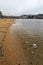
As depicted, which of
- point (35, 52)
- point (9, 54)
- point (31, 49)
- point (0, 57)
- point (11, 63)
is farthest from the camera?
point (31, 49)

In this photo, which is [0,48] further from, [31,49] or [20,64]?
[20,64]

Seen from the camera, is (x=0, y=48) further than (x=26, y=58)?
Yes

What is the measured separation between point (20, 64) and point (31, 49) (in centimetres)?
515

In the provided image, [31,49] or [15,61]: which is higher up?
[15,61]

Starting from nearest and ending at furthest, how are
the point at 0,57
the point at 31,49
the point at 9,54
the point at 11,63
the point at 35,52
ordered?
the point at 11,63, the point at 0,57, the point at 9,54, the point at 35,52, the point at 31,49

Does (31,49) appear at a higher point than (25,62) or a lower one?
lower

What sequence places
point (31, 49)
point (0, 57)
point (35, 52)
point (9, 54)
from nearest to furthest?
point (0, 57), point (9, 54), point (35, 52), point (31, 49)

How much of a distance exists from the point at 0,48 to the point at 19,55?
2.45m

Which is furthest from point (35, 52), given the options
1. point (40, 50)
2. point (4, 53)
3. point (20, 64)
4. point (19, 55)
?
point (20, 64)

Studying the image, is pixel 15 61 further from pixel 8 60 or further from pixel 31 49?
pixel 31 49

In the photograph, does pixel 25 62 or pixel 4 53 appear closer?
pixel 25 62

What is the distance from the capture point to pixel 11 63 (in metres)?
12.6

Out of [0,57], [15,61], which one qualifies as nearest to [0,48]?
[0,57]

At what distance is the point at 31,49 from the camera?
696 inches
